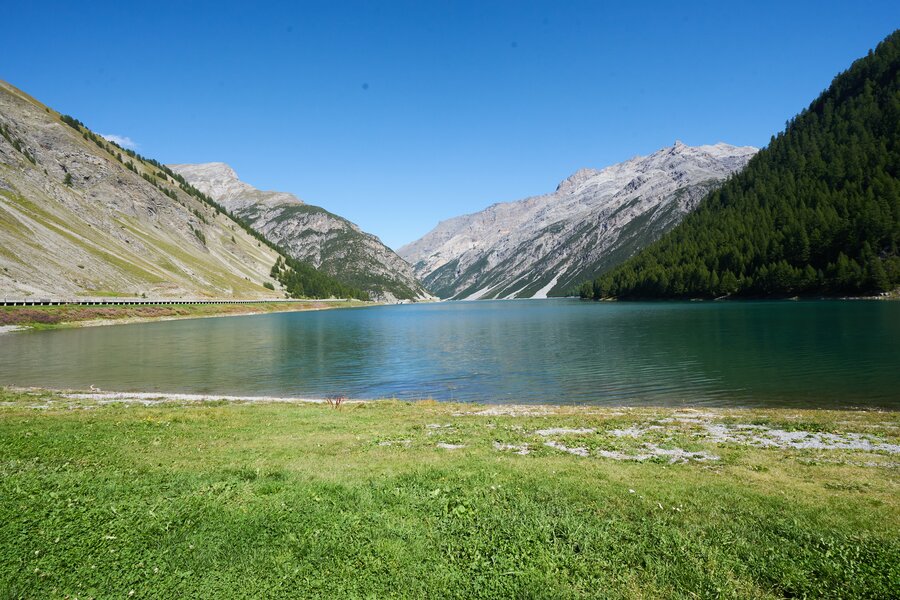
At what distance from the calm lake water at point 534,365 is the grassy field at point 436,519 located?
22223mm

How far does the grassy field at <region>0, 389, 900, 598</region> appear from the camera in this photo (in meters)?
9.02

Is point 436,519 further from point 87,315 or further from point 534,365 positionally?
point 87,315

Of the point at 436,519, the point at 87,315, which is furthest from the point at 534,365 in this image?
the point at 87,315

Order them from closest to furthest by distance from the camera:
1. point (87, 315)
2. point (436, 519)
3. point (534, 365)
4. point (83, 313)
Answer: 1. point (436, 519)
2. point (534, 365)
3. point (83, 313)
4. point (87, 315)

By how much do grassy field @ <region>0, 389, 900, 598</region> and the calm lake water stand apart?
875 inches

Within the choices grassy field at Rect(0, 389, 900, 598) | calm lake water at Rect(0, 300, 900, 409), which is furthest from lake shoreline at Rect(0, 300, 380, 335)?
grassy field at Rect(0, 389, 900, 598)

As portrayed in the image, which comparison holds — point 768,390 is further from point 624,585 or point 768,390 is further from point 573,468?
point 624,585

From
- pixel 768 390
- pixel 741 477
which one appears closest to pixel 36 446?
pixel 741 477

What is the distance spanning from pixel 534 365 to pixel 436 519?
46.9 m

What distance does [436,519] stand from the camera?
36.6 ft

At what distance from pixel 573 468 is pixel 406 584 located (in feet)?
26.4

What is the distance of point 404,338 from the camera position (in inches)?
3792

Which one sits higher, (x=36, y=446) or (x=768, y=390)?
(x=36, y=446)

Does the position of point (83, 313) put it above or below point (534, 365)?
above
